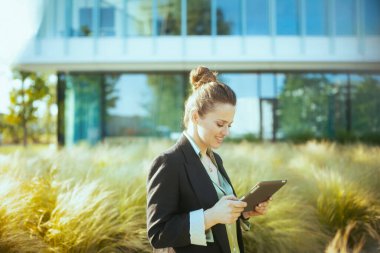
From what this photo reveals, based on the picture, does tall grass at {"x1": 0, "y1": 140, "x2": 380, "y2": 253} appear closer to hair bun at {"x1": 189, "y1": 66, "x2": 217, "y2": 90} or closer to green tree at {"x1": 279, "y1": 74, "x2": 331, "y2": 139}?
hair bun at {"x1": 189, "y1": 66, "x2": 217, "y2": 90}

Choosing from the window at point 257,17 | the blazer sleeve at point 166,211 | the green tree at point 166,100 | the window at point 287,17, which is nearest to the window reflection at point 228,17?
the window at point 257,17

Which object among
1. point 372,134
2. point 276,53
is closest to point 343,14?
point 276,53

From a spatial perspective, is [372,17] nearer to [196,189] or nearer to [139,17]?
[139,17]

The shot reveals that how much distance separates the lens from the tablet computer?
75.7 inches

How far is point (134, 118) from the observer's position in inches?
650

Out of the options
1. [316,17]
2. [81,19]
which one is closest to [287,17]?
[316,17]

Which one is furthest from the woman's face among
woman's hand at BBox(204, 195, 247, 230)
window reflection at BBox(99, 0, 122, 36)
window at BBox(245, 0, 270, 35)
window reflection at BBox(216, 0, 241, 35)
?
window reflection at BBox(99, 0, 122, 36)

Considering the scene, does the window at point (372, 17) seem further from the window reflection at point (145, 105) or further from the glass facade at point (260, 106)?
the window reflection at point (145, 105)

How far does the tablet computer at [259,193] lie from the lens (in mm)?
1922

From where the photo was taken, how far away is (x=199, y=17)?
52.6ft

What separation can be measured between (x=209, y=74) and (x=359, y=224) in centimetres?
331

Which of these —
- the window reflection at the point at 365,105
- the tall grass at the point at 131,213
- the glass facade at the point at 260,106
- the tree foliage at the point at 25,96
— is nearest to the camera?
the tall grass at the point at 131,213

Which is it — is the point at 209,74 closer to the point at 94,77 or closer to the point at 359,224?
the point at 359,224

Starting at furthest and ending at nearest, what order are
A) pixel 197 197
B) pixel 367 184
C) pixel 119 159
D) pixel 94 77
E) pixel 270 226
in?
pixel 94 77 < pixel 119 159 < pixel 367 184 < pixel 270 226 < pixel 197 197
